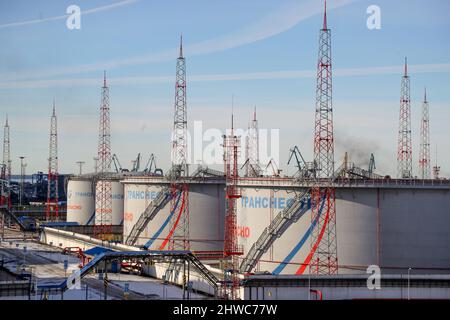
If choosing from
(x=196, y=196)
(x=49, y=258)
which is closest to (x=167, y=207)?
(x=196, y=196)

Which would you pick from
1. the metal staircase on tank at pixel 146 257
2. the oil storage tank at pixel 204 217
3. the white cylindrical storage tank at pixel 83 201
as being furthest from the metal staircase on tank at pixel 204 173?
the white cylindrical storage tank at pixel 83 201

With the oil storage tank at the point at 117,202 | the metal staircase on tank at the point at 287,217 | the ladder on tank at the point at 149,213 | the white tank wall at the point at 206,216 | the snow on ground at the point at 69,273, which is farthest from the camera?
the oil storage tank at the point at 117,202

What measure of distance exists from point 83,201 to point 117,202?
10.1 m

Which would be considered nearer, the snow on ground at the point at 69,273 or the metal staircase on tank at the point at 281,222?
the snow on ground at the point at 69,273

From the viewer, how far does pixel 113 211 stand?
122 meters

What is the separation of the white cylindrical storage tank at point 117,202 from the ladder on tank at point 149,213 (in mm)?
28735

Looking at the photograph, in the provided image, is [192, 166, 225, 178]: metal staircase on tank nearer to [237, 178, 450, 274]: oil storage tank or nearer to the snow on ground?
the snow on ground

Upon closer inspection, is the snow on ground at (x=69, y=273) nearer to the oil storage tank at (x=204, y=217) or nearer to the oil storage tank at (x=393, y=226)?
the oil storage tank at (x=204, y=217)

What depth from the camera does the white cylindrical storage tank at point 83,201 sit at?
12850 cm

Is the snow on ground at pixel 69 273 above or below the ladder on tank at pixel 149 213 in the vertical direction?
below

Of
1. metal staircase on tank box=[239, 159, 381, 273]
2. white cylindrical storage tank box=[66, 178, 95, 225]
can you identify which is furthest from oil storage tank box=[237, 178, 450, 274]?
white cylindrical storage tank box=[66, 178, 95, 225]

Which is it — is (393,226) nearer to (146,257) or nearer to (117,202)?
(146,257)

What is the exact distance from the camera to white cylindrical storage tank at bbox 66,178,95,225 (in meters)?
128
